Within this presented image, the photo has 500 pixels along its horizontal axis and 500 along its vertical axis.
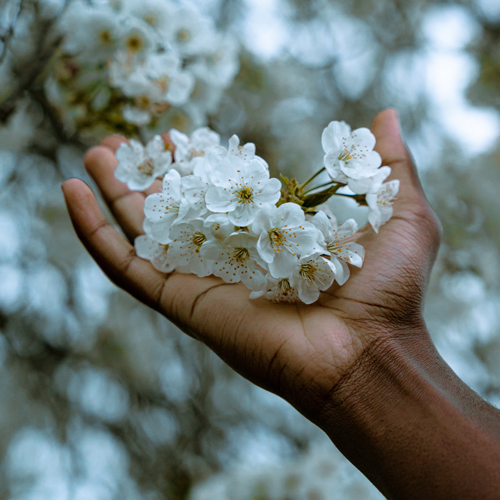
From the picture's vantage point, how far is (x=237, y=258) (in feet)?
3.26

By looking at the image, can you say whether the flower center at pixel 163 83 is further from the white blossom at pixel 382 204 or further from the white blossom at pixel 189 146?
the white blossom at pixel 382 204

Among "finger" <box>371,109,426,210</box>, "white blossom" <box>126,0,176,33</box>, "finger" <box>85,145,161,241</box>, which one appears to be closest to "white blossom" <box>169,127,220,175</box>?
"finger" <box>85,145,161,241</box>

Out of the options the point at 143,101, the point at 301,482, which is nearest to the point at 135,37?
the point at 143,101

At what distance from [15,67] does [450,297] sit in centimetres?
301

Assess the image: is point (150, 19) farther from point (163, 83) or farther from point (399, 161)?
point (399, 161)


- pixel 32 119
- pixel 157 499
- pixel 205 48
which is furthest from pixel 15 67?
pixel 157 499

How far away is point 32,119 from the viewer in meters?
2.20

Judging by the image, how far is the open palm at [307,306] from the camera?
0.99 meters

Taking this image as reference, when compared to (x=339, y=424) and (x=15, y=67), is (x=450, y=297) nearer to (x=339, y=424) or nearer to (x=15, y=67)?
(x=339, y=424)

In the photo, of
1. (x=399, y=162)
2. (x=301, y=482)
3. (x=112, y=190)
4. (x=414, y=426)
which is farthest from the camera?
(x=301, y=482)

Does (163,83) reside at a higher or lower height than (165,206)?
higher

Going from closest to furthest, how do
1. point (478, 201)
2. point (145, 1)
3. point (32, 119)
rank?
point (145, 1) < point (32, 119) < point (478, 201)

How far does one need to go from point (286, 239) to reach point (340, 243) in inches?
6.3

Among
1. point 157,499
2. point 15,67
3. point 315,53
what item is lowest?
point 157,499
